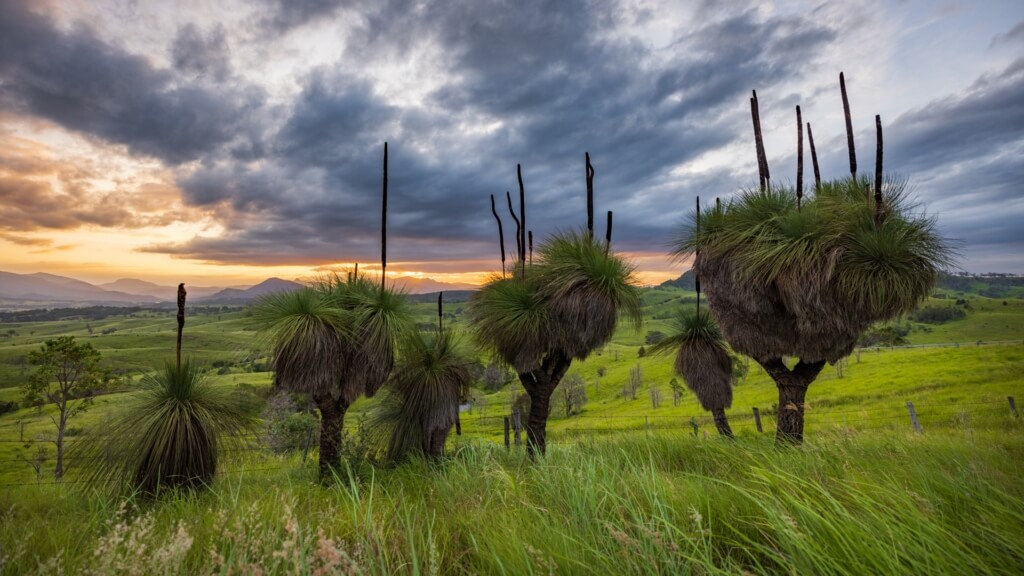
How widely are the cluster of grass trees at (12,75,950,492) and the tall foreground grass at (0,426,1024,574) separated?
3.12 m

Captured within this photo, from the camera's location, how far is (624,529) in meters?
2.78

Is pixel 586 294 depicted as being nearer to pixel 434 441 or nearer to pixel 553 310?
pixel 553 310

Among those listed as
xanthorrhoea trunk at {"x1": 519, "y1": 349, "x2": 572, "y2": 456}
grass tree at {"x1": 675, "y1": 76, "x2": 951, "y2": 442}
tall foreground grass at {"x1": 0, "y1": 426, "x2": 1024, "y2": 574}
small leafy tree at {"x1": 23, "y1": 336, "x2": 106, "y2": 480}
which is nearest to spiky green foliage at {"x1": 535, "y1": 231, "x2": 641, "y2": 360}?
xanthorrhoea trunk at {"x1": 519, "y1": 349, "x2": 572, "y2": 456}

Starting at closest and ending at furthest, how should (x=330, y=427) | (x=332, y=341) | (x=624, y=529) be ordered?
(x=624, y=529) → (x=332, y=341) → (x=330, y=427)

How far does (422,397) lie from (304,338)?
298cm

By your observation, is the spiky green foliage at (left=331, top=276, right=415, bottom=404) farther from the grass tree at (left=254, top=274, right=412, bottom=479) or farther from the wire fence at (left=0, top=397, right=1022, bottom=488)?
the wire fence at (left=0, top=397, right=1022, bottom=488)

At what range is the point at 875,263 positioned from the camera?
8.64 meters

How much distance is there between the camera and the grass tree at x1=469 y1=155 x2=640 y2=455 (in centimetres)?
1014

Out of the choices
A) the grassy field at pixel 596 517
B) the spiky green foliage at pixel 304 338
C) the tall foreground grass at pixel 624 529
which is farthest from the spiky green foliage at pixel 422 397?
the tall foreground grass at pixel 624 529

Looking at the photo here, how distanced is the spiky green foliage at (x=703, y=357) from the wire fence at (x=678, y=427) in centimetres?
123

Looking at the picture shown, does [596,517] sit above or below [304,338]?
below

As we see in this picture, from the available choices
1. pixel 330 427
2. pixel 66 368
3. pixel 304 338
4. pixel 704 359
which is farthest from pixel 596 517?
pixel 66 368

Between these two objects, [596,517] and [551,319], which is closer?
[596,517]

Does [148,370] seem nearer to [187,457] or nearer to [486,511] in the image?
[187,457]
